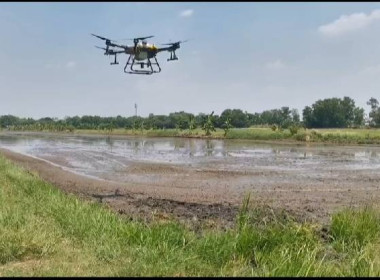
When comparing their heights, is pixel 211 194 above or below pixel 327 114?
below

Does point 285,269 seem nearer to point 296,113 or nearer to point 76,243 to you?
point 76,243

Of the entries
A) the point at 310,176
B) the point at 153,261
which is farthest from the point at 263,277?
the point at 310,176

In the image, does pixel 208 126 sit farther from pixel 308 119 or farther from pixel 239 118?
pixel 239 118

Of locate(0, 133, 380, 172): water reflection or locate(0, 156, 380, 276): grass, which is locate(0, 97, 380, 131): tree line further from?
locate(0, 156, 380, 276): grass

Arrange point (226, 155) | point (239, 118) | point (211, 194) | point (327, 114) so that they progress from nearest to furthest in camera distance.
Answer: point (211, 194) < point (226, 155) < point (327, 114) < point (239, 118)

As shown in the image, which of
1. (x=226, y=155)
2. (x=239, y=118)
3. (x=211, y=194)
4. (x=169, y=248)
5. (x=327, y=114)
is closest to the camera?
(x=169, y=248)

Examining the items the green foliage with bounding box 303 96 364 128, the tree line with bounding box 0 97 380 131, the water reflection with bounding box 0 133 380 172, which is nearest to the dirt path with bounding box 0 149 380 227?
the water reflection with bounding box 0 133 380 172

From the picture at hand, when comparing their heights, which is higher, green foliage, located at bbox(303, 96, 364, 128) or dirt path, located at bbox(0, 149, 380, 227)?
green foliage, located at bbox(303, 96, 364, 128)

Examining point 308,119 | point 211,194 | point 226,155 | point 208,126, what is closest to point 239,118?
point 308,119

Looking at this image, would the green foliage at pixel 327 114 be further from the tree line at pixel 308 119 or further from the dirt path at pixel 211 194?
the dirt path at pixel 211 194
